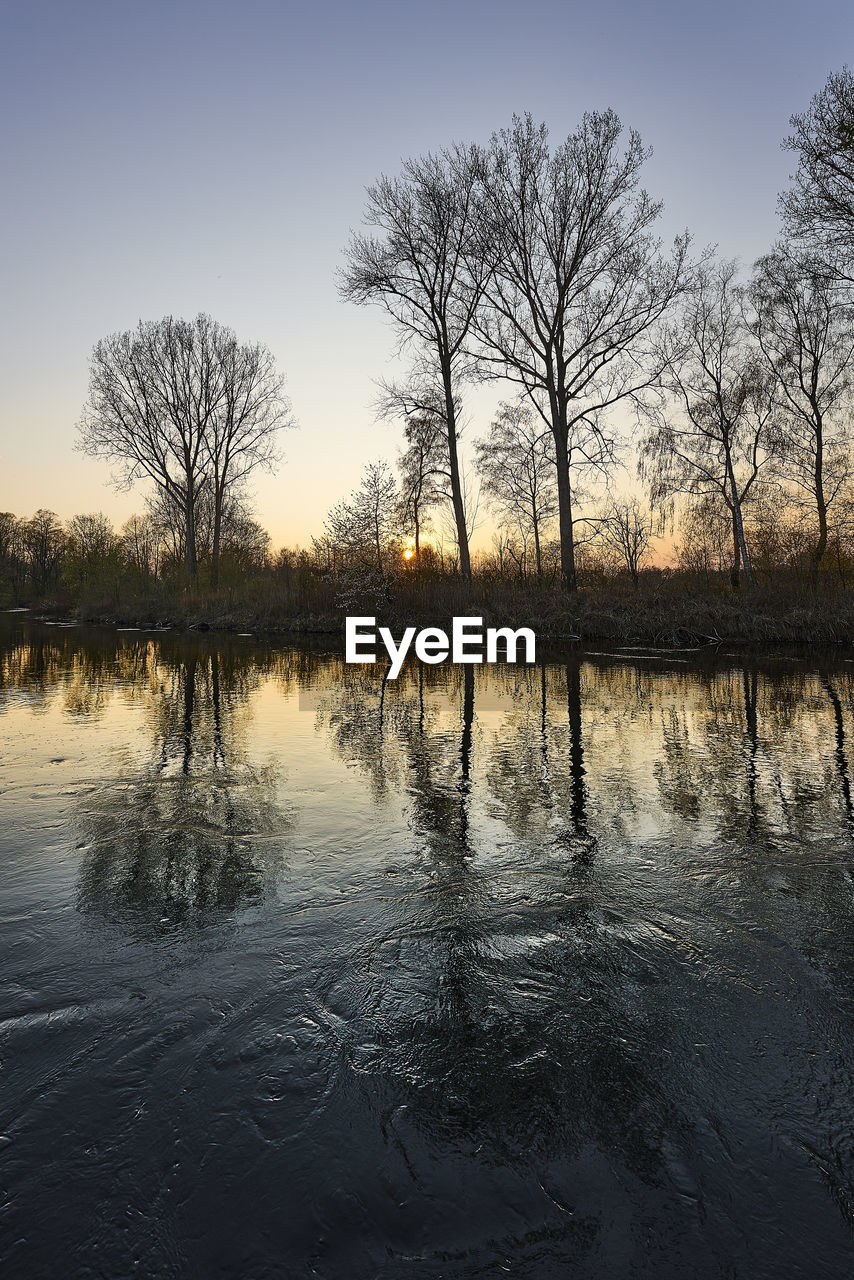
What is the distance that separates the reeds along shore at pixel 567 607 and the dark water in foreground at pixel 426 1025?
49.3 ft

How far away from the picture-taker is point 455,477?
24766 millimetres

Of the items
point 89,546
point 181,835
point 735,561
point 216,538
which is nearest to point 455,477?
point 735,561

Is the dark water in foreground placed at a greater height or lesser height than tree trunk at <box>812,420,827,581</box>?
lesser

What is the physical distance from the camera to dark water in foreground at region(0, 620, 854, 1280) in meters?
1.65

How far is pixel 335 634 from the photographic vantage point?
26047 mm

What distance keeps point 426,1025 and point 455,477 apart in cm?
2354

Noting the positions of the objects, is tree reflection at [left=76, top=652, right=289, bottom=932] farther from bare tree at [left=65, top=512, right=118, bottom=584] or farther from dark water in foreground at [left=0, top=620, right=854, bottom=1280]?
bare tree at [left=65, top=512, right=118, bottom=584]

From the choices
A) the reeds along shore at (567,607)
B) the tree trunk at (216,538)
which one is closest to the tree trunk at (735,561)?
the reeds along shore at (567,607)

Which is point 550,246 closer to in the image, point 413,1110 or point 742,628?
point 742,628

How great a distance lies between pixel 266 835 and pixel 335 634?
21897 millimetres

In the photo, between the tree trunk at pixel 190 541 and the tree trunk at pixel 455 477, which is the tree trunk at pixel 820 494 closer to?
the tree trunk at pixel 455 477

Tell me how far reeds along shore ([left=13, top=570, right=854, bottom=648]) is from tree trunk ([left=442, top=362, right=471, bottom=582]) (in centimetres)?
118

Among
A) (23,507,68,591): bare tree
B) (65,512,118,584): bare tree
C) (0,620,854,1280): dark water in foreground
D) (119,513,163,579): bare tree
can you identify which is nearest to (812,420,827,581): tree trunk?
(0,620,854,1280): dark water in foreground

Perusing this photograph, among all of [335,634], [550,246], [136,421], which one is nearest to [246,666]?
[335,634]
